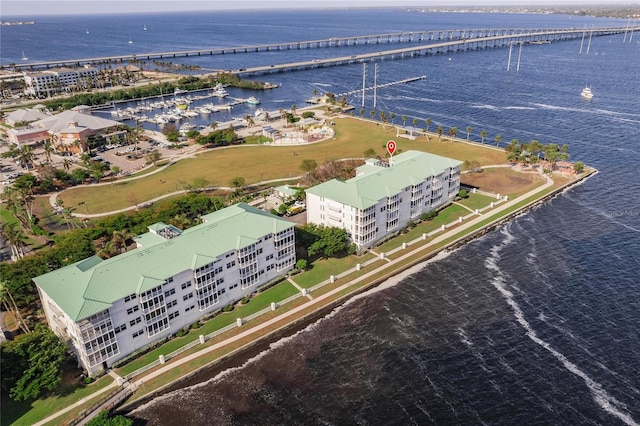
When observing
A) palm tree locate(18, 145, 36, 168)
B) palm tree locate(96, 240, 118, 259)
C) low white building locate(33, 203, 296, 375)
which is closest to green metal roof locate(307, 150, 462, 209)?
low white building locate(33, 203, 296, 375)

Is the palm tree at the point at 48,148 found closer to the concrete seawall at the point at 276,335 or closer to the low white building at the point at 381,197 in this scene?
the low white building at the point at 381,197

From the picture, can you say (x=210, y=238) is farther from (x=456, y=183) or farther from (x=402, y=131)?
(x=402, y=131)

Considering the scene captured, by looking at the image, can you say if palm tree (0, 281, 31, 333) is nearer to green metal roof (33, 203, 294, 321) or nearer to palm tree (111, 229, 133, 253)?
green metal roof (33, 203, 294, 321)

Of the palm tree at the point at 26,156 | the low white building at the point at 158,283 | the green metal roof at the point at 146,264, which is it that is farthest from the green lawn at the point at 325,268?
the palm tree at the point at 26,156

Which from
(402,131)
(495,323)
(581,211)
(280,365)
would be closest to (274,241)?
(280,365)

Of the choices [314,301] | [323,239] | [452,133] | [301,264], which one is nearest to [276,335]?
[314,301]
